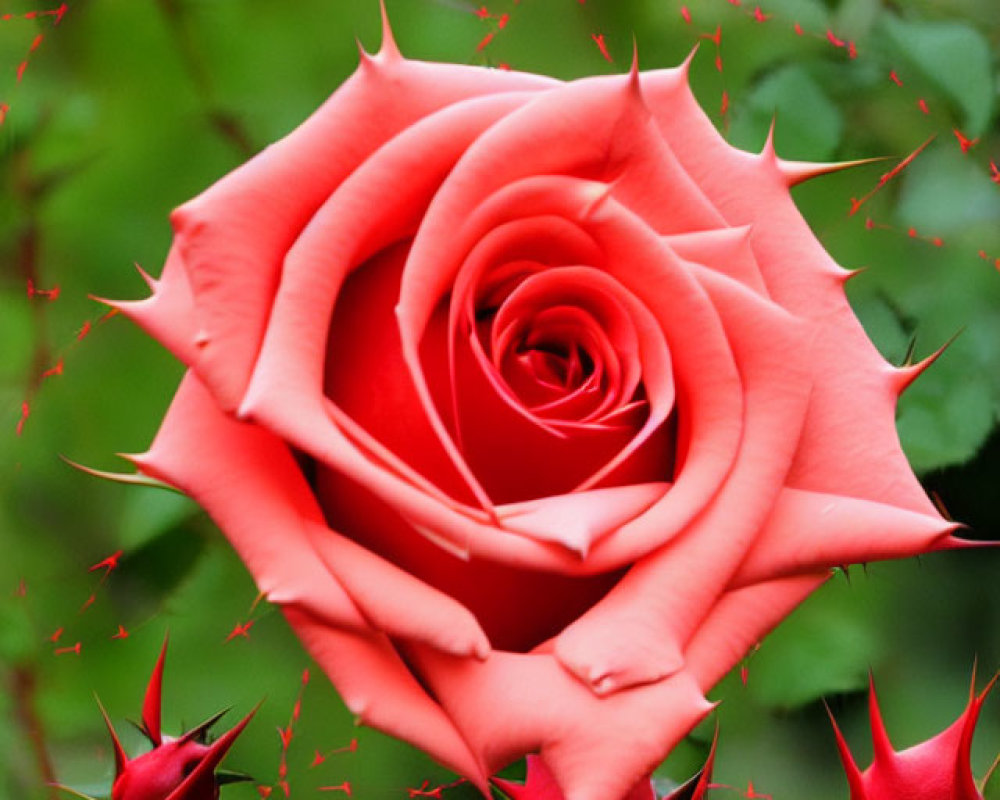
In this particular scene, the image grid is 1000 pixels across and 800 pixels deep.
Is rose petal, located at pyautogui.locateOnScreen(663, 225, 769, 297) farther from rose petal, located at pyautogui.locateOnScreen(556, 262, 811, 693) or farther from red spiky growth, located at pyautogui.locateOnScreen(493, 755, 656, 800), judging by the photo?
red spiky growth, located at pyautogui.locateOnScreen(493, 755, 656, 800)

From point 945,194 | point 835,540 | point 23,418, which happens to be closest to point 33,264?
point 23,418

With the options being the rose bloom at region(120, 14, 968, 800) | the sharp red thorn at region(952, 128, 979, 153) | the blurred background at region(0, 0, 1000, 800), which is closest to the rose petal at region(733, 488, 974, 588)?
the rose bloom at region(120, 14, 968, 800)

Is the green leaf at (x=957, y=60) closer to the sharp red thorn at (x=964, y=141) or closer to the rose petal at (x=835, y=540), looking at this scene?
the sharp red thorn at (x=964, y=141)

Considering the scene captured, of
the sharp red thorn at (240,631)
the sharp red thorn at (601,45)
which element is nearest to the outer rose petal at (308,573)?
the sharp red thorn at (240,631)

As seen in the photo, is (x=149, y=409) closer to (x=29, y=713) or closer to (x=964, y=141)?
(x=29, y=713)

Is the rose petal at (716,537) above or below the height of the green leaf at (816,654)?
above

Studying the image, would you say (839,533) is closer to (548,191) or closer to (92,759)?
(548,191)

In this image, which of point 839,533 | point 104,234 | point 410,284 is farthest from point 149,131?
point 839,533
